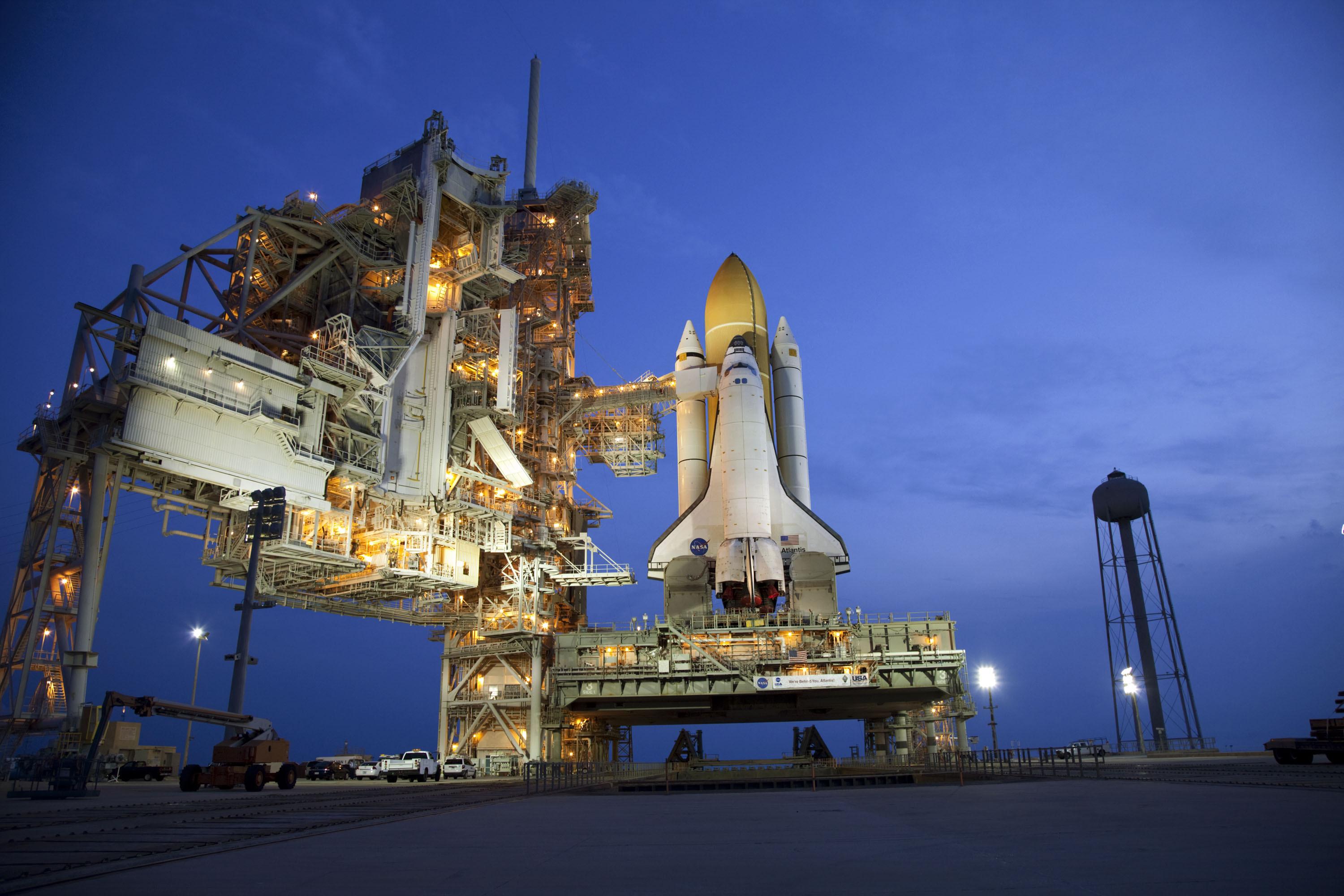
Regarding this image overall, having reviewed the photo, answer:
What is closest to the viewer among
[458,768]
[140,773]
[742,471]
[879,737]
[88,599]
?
[88,599]

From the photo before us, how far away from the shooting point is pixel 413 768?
35.4 metres

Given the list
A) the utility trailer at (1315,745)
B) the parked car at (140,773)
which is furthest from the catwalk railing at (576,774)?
the utility trailer at (1315,745)

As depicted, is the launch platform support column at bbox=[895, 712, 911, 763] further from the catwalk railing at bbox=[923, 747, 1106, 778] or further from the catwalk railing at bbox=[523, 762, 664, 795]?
the catwalk railing at bbox=[523, 762, 664, 795]

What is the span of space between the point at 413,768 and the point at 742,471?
60.8ft

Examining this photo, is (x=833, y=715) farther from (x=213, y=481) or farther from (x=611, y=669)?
(x=213, y=481)

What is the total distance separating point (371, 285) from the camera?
40781 millimetres

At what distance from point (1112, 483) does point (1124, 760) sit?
65.7 ft

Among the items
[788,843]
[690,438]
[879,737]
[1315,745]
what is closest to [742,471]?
[690,438]

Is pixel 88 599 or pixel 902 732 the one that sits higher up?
pixel 88 599

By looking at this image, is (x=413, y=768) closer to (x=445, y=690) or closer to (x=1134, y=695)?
(x=445, y=690)

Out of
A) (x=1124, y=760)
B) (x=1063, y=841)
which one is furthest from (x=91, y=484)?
(x=1124, y=760)

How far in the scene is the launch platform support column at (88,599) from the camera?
89.7 ft

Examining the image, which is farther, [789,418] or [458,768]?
[789,418]

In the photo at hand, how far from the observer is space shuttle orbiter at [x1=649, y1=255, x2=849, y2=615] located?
36219 mm
